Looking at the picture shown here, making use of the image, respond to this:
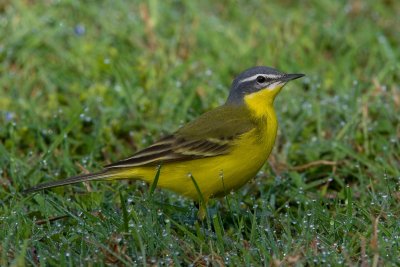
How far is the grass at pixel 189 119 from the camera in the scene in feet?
16.0

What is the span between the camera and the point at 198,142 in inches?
228

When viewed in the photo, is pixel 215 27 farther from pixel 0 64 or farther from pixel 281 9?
pixel 0 64

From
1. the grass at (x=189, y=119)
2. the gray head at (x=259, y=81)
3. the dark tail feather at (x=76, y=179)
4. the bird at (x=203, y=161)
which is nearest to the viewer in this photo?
the grass at (x=189, y=119)

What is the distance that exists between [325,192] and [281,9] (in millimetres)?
3769

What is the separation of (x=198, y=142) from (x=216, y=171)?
26 centimetres

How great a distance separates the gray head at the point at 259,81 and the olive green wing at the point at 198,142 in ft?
0.79

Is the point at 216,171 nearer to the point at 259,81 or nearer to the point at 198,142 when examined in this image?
the point at 198,142

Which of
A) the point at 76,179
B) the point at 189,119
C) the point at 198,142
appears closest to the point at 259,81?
the point at 198,142

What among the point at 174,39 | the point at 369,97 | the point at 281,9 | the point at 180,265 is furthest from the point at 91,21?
the point at 180,265

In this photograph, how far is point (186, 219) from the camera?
5.75 meters

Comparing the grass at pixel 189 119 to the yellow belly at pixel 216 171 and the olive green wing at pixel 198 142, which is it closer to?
the yellow belly at pixel 216 171

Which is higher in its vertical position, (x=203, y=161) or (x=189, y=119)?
(x=203, y=161)

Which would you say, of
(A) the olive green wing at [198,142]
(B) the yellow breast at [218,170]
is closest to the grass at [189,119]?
(B) the yellow breast at [218,170]

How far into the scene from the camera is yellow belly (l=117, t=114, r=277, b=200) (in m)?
5.64
